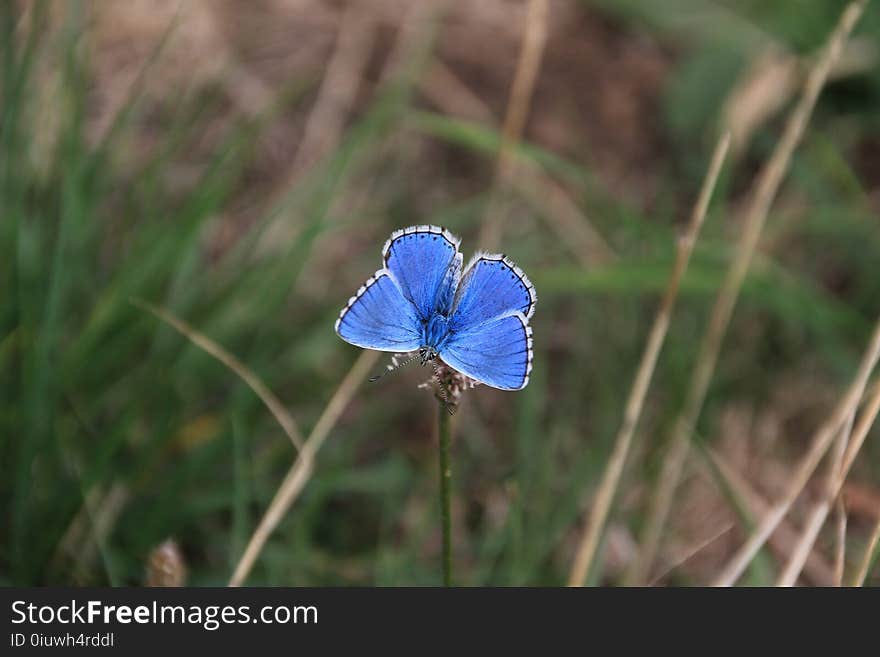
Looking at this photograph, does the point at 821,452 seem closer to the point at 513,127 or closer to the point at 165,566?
the point at 513,127

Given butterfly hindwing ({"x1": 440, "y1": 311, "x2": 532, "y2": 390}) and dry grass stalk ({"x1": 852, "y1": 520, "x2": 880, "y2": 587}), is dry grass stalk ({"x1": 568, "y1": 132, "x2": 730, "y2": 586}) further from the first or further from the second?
butterfly hindwing ({"x1": 440, "y1": 311, "x2": 532, "y2": 390})

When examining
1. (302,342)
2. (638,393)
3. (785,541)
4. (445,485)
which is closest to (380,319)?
(445,485)

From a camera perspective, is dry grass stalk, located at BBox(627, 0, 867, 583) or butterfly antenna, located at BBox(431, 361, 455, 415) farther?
dry grass stalk, located at BBox(627, 0, 867, 583)

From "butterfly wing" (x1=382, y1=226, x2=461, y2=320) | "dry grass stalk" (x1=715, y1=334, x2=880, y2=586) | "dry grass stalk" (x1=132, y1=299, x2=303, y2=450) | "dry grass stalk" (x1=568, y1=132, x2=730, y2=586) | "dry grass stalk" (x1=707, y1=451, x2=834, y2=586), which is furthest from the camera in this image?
"dry grass stalk" (x1=707, y1=451, x2=834, y2=586)

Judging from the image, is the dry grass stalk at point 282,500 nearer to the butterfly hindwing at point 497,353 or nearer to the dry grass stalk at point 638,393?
the dry grass stalk at point 638,393

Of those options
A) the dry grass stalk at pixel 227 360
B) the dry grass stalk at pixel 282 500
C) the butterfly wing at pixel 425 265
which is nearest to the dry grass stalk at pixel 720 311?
the dry grass stalk at pixel 282 500

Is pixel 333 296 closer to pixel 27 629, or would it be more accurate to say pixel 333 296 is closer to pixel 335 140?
pixel 335 140

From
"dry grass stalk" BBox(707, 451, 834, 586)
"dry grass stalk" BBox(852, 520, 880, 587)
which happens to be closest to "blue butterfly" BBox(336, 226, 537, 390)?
"dry grass stalk" BBox(852, 520, 880, 587)
